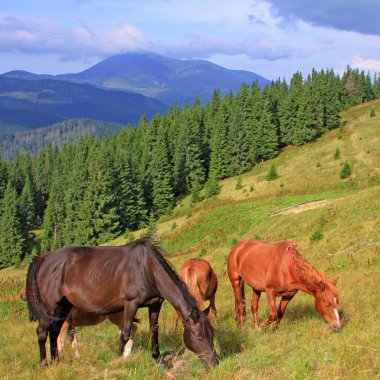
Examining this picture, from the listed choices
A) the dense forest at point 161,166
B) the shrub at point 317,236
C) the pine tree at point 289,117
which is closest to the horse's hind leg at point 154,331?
the shrub at point 317,236

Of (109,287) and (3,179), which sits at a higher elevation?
(109,287)

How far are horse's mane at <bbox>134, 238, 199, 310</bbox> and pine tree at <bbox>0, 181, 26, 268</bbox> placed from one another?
236 feet

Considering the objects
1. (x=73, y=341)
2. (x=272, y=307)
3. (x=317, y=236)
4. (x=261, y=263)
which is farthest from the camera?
(x=317, y=236)

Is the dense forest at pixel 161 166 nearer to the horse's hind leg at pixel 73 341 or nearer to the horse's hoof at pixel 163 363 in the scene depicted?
the horse's hind leg at pixel 73 341

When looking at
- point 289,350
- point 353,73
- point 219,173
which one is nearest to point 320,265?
point 289,350

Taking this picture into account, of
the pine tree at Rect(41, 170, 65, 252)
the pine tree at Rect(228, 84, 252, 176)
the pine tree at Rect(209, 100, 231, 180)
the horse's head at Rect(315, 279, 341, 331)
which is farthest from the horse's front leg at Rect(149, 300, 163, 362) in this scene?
the pine tree at Rect(209, 100, 231, 180)

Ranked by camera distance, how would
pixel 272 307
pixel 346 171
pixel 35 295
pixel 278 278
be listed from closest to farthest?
pixel 35 295 → pixel 272 307 → pixel 278 278 → pixel 346 171

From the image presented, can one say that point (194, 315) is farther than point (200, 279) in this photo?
No

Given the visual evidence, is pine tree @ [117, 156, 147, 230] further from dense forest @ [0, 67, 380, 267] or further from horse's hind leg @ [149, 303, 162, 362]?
horse's hind leg @ [149, 303, 162, 362]

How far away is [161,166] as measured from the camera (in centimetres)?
7912

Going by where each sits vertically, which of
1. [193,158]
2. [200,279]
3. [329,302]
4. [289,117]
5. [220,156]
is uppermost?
[289,117]

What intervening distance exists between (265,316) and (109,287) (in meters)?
5.45

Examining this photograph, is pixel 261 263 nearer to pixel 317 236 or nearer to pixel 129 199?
pixel 317 236

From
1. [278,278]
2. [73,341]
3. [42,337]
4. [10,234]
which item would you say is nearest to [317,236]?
[278,278]
